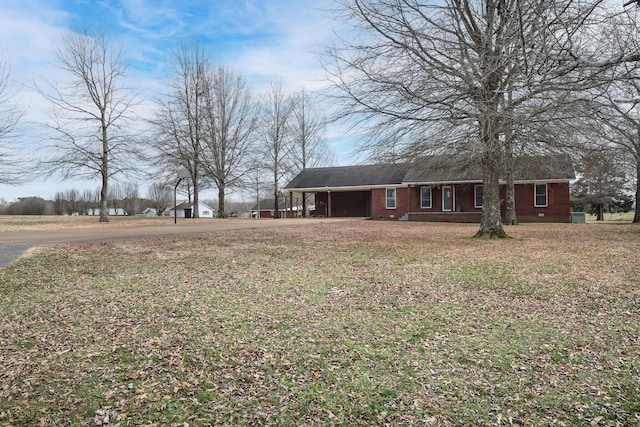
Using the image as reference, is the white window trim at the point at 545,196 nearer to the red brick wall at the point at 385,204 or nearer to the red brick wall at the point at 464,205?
the red brick wall at the point at 464,205

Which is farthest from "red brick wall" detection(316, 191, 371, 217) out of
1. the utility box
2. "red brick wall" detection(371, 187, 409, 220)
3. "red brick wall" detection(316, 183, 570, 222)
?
the utility box

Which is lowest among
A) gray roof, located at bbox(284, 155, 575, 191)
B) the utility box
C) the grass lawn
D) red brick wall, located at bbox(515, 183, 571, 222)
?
the grass lawn

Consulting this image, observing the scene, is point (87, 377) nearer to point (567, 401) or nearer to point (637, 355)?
point (567, 401)

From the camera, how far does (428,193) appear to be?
26.0 meters

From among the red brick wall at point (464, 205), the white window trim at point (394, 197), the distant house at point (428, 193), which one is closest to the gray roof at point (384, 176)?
the distant house at point (428, 193)

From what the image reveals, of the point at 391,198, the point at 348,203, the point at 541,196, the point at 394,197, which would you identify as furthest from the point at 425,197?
the point at 348,203

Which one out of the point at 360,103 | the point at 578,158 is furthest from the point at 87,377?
the point at 578,158

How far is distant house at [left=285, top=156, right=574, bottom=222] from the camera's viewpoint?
23.0 meters

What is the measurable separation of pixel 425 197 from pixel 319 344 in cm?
2353

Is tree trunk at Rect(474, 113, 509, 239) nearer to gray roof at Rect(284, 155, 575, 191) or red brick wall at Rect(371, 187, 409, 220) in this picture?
gray roof at Rect(284, 155, 575, 191)

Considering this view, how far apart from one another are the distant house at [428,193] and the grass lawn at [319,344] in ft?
46.8

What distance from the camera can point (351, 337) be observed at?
13.3ft

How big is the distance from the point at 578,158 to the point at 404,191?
13.8m

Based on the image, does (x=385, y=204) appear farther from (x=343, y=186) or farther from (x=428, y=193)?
(x=343, y=186)
